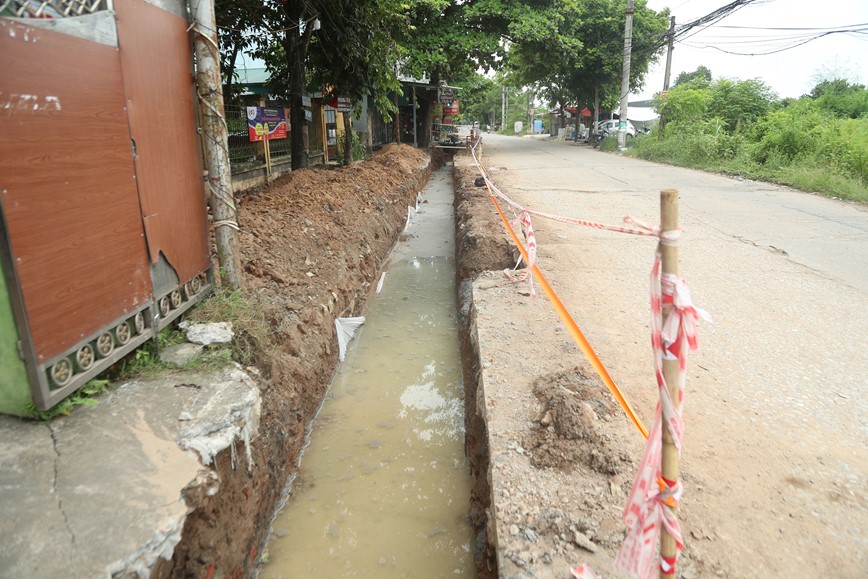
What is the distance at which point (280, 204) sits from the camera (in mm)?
7105

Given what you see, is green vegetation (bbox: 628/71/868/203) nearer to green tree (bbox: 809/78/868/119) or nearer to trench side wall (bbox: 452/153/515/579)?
green tree (bbox: 809/78/868/119)

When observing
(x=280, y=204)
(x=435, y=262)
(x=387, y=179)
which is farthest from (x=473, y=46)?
→ (x=280, y=204)

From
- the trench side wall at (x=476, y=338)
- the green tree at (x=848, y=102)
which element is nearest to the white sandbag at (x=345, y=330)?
the trench side wall at (x=476, y=338)

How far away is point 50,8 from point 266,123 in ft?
26.7

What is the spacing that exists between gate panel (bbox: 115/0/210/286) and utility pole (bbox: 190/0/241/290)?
0.08 m

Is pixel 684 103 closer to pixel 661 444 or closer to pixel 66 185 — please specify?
pixel 661 444

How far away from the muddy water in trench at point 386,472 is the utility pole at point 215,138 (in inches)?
62.0

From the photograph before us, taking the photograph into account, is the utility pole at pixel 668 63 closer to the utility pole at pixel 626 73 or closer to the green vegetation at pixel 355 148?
the utility pole at pixel 626 73

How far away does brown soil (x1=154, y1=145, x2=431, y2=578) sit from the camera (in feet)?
8.89

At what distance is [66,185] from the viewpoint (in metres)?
2.63

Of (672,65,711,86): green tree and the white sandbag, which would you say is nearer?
the white sandbag

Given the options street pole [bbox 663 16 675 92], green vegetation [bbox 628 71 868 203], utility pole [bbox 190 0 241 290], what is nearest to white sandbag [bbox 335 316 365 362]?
utility pole [bbox 190 0 241 290]

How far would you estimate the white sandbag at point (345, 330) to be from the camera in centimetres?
573

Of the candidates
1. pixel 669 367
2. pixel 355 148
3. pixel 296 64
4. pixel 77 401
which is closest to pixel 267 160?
pixel 296 64
